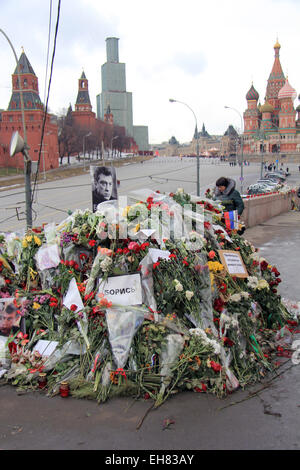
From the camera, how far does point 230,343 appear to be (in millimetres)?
5160

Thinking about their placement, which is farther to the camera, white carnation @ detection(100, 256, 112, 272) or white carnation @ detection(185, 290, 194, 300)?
white carnation @ detection(100, 256, 112, 272)

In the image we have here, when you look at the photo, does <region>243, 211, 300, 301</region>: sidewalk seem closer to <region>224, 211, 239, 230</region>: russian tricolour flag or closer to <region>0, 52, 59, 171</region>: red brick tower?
<region>224, 211, 239, 230</region>: russian tricolour flag

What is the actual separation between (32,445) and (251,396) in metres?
2.26

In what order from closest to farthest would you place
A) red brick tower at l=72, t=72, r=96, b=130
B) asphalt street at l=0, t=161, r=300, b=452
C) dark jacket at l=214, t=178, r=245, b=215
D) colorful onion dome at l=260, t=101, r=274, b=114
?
asphalt street at l=0, t=161, r=300, b=452 → dark jacket at l=214, t=178, r=245, b=215 → red brick tower at l=72, t=72, r=96, b=130 → colorful onion dome at l=260, t=101, r=274, b=114

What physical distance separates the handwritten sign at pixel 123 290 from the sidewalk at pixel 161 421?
116 cm

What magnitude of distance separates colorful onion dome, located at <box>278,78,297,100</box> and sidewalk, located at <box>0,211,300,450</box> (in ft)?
408

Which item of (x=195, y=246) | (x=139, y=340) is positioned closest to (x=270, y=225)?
(x=195, y=246)

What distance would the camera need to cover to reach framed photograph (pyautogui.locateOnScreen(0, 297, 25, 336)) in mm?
5723

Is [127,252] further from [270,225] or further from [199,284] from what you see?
[270,225]

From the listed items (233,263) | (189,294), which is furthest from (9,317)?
(233,263)

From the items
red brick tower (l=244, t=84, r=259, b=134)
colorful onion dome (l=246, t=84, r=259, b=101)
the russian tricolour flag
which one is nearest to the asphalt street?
the russian tricolour flag

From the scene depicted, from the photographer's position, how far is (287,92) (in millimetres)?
117875

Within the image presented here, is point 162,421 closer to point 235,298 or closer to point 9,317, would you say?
point 235,298

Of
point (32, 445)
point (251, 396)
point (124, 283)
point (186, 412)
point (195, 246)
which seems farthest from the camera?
point (195, 246)
